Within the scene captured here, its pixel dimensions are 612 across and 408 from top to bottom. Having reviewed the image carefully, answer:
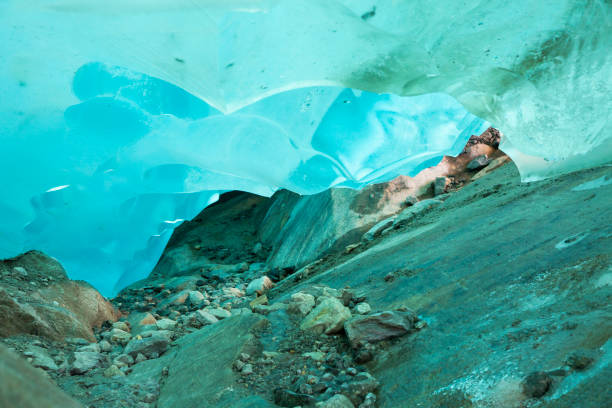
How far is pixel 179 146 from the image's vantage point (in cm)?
251

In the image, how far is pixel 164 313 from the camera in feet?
13.0

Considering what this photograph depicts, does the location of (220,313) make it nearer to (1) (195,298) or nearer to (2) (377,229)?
(1) (195,298)

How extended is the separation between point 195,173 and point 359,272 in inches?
52.1

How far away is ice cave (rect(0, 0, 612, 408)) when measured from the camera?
1585 millimetres

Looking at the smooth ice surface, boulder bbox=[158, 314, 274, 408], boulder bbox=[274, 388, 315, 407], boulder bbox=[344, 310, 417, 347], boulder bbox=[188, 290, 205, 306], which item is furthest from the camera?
boulder bbox=[188, 290, 205, 306]

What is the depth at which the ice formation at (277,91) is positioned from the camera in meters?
1.61

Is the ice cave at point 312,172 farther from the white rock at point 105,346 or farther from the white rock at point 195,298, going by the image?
the white rock at point 195,298

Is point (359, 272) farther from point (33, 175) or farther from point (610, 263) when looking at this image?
point (33, 175)

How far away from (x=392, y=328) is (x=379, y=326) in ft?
0.20

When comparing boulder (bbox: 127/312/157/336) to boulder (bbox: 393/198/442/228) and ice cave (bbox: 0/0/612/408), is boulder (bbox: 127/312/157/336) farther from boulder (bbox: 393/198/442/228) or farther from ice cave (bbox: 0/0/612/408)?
boulder (bbox: 393/198/442/228)

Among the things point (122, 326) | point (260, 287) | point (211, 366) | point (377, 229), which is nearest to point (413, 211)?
point (377, 229)

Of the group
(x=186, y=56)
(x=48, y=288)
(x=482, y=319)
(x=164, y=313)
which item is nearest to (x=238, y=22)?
(x=186, y=56)

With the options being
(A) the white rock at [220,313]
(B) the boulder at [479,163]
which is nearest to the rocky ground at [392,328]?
(A) the white rock at [220,313]

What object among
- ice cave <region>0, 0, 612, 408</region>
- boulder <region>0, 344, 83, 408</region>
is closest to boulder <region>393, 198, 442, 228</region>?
ice cave <region>0, 0, 612, 408</region>
